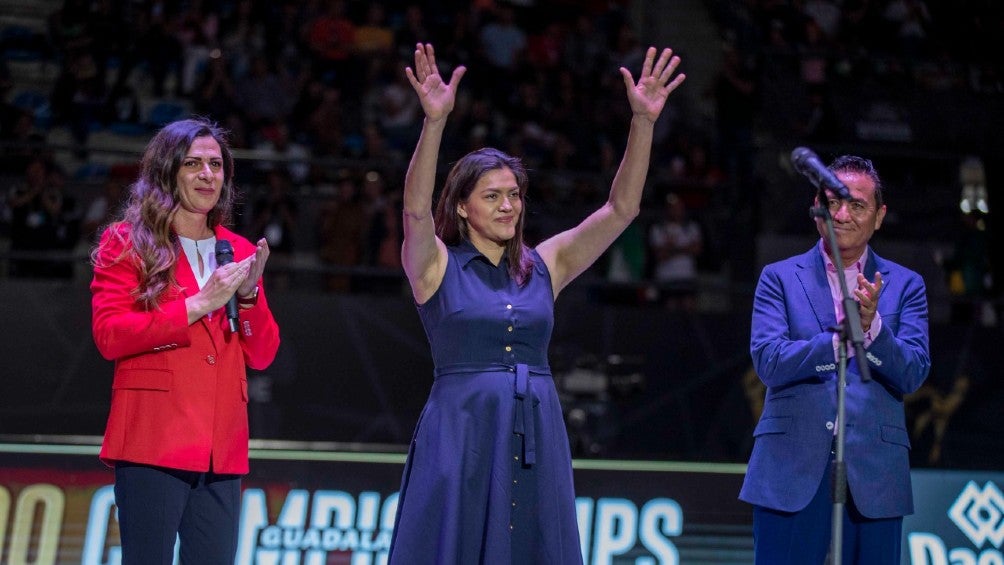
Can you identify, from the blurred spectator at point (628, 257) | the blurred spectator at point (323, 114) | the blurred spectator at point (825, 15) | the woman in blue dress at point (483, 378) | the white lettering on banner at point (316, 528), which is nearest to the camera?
the woman in blue dress at point (483, 378)

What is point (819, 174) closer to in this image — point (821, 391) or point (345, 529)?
point (821, 391)

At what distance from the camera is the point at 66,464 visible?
4.78 meters

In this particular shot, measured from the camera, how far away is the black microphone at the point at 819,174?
137 inches

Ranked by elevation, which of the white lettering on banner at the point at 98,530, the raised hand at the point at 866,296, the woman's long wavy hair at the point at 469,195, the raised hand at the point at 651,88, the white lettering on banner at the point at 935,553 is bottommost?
the white lettering on banner at the point at 98,530

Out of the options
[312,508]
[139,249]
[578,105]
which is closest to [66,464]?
[312,508]

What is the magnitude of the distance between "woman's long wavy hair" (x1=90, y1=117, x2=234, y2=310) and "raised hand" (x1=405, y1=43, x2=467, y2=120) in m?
0.63

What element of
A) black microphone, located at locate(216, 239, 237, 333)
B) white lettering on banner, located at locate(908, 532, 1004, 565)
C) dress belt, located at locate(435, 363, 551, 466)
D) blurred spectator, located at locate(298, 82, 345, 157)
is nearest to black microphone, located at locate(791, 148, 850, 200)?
dress belt, located at locate(435, 363, 551, 466)

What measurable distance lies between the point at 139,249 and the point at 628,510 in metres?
2.29

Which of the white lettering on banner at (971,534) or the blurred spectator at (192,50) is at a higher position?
the blurred spectator at (192,50)

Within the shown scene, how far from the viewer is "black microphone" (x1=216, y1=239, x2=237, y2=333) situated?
11.4 feet

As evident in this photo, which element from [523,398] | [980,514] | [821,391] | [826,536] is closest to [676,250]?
[980,514]

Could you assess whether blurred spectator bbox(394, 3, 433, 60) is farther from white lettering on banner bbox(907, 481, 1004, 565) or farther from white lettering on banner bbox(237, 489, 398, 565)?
white lettering on banner bbox(907, 481, 1004, 565)

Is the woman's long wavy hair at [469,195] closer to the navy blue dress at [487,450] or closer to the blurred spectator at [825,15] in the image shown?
the navy blue dress at [487,450]

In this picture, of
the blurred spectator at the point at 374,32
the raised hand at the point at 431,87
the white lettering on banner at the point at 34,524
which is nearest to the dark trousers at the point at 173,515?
the raised hand at the point at 431,87
